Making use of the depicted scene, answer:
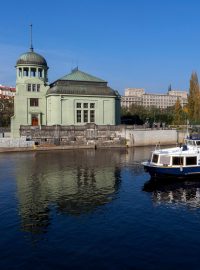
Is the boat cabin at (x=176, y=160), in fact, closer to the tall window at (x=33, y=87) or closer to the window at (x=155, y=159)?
the window at (x=155, y=159)

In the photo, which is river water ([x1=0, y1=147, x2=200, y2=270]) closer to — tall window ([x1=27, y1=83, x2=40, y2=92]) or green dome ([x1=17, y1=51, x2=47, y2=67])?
tall window ([x1=27, y1=83, x2=40, y2=92])

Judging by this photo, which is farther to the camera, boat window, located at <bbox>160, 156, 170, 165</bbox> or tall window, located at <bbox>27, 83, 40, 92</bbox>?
tall window, located at <bbox>27, 83, 40, 92</bbox>

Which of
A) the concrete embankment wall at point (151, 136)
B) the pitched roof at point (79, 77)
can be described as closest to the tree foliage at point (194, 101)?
the concrete embankment wall at point (151, 136)

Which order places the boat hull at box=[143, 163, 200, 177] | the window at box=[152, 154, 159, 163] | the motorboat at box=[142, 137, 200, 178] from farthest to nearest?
the window at box=[152, 154, 159, 163]
the motorboat at box=[142, 137, 200, 178]
the boat hull at box=[143, 163, 200, 177]

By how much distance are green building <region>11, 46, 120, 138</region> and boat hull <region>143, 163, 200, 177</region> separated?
62166 mm

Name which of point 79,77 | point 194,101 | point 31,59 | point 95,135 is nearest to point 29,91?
point 31,59

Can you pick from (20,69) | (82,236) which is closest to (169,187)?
(82,236)

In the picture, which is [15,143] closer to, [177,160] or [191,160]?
[177,160]

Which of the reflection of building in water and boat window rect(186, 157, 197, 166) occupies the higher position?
boat window rect(186, 157, 197, 166)

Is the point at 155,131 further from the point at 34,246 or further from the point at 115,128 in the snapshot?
the point at 34,246

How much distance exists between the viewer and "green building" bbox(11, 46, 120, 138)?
115 metres

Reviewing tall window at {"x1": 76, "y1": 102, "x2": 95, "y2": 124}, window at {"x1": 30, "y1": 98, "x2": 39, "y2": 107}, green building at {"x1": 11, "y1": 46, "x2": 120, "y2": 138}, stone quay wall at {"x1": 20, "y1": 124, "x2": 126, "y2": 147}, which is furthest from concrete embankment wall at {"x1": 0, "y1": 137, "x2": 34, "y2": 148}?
tall window at {"x1": 76, "y1": 102, "x2": 95, "y2": 124}

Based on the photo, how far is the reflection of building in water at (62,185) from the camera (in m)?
41.1

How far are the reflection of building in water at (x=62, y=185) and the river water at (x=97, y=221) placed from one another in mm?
115
